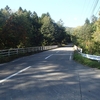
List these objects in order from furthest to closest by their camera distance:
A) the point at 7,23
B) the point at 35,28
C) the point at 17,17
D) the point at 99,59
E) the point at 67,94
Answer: the point at 35,28 → the point at 17,17 → the point at 7,23 → the point at 99,59 → the point at 67,94

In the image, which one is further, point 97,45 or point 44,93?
point 97,45

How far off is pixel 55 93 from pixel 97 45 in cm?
3861

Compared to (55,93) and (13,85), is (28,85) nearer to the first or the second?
(13,85)

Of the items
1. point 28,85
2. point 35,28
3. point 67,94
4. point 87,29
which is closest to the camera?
point 67,94

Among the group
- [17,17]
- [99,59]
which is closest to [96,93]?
[99,59]

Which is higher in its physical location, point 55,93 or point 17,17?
point 17,17

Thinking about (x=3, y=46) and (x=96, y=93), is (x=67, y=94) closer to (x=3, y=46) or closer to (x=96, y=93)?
(x=96, y=93)

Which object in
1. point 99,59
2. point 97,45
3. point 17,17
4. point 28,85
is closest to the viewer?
point 28,85

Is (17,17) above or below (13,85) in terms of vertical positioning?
above

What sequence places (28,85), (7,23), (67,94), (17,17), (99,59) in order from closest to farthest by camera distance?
(67,94) → (28,85) → (99,59) → (7,23) → (17,17)

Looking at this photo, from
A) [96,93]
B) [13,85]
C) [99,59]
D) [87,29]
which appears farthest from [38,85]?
[87,29]

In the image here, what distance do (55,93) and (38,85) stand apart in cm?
157

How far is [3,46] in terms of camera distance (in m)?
29.2

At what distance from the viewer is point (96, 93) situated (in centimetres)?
746
